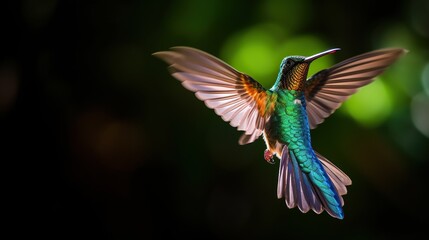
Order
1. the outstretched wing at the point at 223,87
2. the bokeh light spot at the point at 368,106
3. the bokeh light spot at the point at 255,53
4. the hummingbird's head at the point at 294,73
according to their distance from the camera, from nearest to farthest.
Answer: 1. the outstretched wing at the point at 223,87
2. the hummingbird's head at the point at 294,73
3. the bokeh light spot at the point at 255,53
4. the bokeh light spot at the point at 368,106

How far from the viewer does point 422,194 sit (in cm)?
248

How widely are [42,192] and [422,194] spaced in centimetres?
167

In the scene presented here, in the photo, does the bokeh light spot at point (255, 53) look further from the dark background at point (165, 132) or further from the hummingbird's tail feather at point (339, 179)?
the hummingbird's tail feather at point (339, 179)

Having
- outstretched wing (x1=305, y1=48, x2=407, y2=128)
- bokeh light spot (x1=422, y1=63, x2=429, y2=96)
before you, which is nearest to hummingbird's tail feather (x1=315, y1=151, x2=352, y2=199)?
outstretched wing (x1=305, y1=48, x2=407, y2=128)

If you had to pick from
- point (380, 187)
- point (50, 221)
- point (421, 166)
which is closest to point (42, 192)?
point (50, 221)

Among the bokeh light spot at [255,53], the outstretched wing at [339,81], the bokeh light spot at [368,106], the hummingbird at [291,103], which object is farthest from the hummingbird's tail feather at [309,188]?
the bokeh light spot at [368,106]

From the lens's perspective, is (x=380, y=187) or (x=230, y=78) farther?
(x=380, y=187)

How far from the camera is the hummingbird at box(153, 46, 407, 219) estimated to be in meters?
0.54

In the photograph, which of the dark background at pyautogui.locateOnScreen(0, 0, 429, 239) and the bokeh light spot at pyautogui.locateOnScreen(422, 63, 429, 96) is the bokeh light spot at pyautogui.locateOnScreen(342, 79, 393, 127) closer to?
the dark background at pyautogui.locateOnScreen(0, 0, 429, 239)

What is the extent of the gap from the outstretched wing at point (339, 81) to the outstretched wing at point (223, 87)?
100mm

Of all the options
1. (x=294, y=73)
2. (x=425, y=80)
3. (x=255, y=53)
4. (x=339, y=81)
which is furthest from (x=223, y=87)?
(x=425, y=80)

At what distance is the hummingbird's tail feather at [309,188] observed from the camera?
0.53 m

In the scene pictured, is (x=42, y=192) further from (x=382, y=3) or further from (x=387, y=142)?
(x=382, y=3)

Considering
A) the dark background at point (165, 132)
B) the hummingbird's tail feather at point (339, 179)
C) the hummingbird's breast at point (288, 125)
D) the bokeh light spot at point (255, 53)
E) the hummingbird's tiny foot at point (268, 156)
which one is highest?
the hummingbird's breast at point (288, 125)
